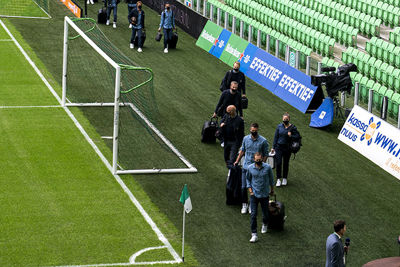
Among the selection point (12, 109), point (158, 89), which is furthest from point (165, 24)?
point (12, 109)

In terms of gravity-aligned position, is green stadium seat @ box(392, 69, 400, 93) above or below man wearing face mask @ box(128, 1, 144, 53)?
above

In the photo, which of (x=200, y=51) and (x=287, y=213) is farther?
(x=200, y=51)

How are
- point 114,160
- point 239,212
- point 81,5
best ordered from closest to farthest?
point 239,212 → point 114,160 → point 81,5

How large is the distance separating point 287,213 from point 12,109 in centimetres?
1084

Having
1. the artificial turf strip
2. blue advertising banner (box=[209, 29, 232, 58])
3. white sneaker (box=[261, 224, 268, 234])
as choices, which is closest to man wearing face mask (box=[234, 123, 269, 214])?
white sneaker (box=[261, 224, 268, 234])

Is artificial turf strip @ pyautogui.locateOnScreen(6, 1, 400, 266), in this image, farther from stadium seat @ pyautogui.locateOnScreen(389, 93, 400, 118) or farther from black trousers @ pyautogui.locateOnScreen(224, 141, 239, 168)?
stadium seat @ pyautogui.locateOnScreen(389, 93, 400, 118)

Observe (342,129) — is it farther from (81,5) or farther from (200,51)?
(81,5)

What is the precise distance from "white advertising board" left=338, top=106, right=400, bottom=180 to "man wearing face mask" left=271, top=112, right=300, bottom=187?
348cm

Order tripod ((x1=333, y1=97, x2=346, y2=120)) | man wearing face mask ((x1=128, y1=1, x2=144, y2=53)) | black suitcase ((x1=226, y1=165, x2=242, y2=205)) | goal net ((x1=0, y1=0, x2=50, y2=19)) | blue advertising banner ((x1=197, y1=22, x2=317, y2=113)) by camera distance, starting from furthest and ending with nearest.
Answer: goal net ((x1=0, y1=0, x2=50, y2=19)) < man wearing face mask ((x1=128, y1=1, x2=144, y2=53)) < blue advertising banner ((x1=197, y1=22, x2=317, y2=113)) < tripod ((x1=333, y1=97, x2=346, y2=120)) < black suitcase ((x1=226, y1=165, x2=242, y2=205))

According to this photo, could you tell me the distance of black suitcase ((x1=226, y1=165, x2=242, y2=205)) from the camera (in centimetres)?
1841

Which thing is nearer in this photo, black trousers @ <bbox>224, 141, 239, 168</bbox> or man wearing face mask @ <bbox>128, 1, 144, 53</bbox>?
black trousers @ <bbox>224, 141, 239, 168</bbox>

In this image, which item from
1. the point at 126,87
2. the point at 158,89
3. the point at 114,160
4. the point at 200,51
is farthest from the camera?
the point at 200,51

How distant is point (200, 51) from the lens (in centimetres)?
3478

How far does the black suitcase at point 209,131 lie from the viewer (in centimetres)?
2314
